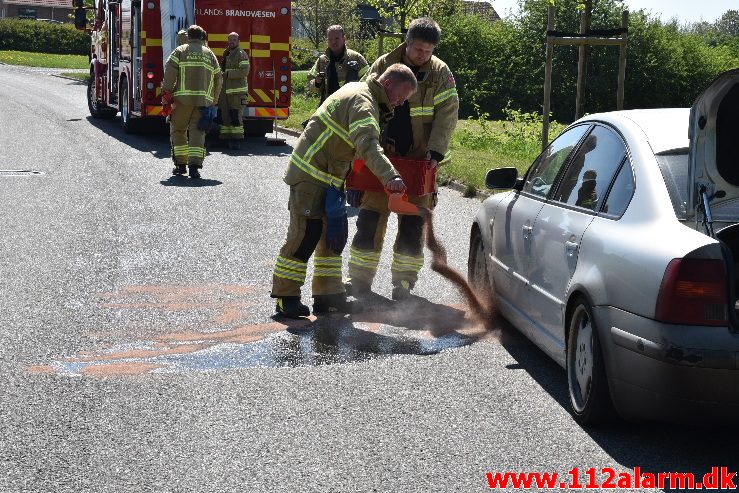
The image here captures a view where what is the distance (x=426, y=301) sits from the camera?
8.46m

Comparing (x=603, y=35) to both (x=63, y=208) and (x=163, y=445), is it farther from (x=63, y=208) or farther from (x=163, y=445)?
(x=163, y=445)

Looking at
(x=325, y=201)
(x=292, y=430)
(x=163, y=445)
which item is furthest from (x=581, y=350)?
(x=325, y=201)

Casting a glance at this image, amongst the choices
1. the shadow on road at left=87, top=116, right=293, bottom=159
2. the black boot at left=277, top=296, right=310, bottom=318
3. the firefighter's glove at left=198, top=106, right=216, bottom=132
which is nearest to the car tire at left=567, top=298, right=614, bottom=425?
the black boot at left=277, top=296, right=310, bottom=318

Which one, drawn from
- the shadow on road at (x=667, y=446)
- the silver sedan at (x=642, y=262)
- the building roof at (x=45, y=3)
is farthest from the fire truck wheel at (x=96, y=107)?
the building roof at (x=45, y=3)

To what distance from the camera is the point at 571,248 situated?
5820 millimetres

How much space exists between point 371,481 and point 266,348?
2.37m

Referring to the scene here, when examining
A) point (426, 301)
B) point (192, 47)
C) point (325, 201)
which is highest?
point (192, 47)

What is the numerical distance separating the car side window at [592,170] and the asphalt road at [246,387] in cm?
97

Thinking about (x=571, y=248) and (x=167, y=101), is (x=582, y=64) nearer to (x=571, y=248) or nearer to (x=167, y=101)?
(x=167, y=101)

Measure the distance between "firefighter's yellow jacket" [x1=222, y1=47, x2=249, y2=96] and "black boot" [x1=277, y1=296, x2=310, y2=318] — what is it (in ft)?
40.2

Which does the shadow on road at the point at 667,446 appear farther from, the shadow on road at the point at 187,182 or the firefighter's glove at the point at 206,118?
the firefighter's glove at the point at 206,118

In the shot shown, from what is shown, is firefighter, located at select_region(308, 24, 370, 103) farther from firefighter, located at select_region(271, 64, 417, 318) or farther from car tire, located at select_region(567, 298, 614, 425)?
car tire, located at select_region(567, 298, 614, 425)

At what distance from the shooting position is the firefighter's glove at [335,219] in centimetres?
775

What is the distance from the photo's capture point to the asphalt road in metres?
4.86
